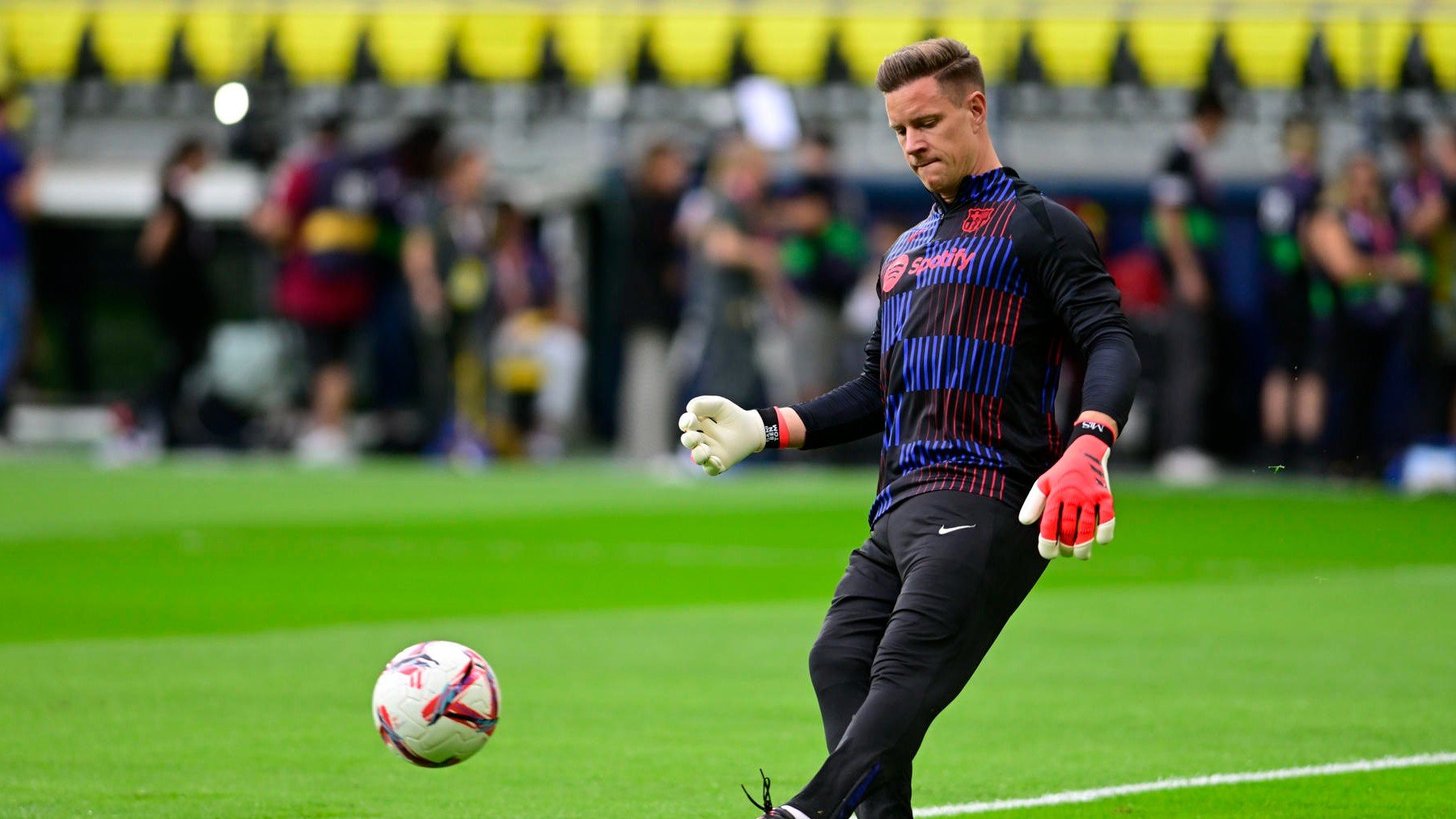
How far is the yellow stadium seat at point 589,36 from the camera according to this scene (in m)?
25.2

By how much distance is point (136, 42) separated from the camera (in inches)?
1083

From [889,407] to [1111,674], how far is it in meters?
3.26

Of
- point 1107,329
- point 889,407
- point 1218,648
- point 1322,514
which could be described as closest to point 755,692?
point 1218,648

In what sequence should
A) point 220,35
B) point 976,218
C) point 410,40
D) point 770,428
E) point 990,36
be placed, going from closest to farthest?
point 976,218
point 770,428
point 990,36
point 410,40
point 220,35

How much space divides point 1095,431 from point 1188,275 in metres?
13.2

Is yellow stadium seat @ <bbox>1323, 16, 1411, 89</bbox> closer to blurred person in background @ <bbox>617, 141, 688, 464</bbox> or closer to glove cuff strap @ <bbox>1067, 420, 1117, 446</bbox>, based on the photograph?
blurred person in background @ <bbox>617, 141, 688, 464</bbox>

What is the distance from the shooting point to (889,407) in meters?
4.59

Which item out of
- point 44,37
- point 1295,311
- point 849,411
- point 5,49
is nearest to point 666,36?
point 44,37

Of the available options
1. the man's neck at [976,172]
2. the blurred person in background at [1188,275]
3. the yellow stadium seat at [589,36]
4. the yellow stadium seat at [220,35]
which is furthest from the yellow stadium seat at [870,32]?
the man's neck at [976,172]

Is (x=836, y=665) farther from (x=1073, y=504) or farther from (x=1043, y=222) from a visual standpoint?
(x=1043, y=222)

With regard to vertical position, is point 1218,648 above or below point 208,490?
above

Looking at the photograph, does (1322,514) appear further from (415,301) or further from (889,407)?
(889,407)

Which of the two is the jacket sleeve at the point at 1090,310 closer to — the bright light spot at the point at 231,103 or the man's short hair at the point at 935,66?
the man's short hair at the point at 935,66

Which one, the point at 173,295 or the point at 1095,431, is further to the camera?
the point at 173,295
